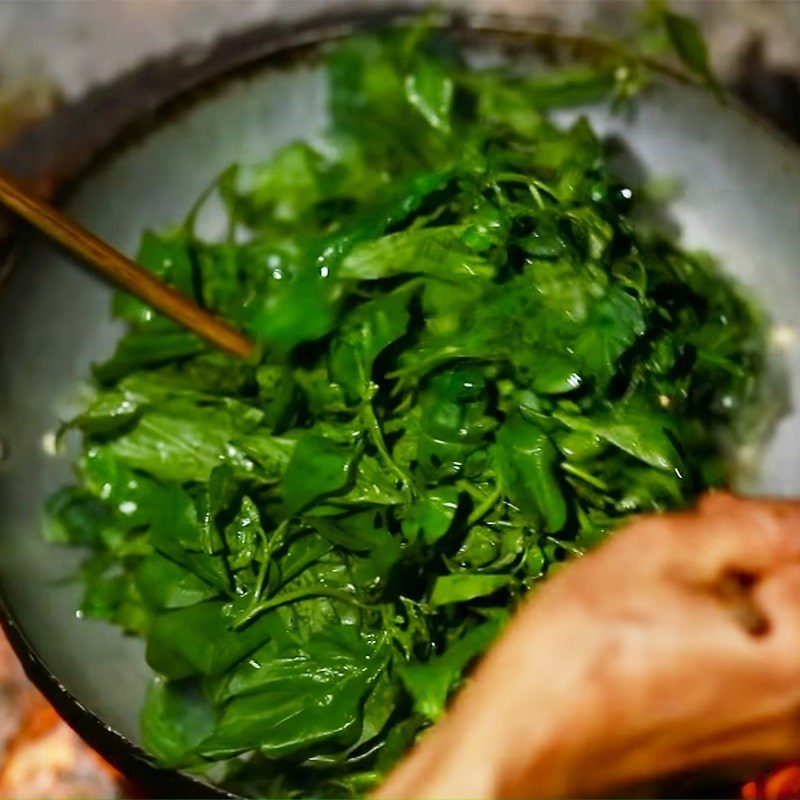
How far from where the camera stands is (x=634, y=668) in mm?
500

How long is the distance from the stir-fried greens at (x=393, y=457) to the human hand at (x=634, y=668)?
0.70 feet

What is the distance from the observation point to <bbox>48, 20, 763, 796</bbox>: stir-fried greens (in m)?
0.77

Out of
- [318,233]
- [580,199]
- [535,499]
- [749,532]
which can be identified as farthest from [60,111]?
[749,532]

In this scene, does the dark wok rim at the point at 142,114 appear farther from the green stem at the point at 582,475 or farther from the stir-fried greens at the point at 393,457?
the green stem at the point at 582,475

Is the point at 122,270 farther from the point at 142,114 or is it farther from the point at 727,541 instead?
the point at 727,541

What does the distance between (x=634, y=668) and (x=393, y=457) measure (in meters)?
0.34

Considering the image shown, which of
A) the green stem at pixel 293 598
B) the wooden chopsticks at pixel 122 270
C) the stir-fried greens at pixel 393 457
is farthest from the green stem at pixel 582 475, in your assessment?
the wooden chopsticks at pixel 122 270

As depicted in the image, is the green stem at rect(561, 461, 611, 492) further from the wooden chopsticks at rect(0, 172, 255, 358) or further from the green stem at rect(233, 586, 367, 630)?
the wooden chopsticks at rect(0, 172, 255, 358)

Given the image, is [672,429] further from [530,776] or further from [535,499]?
[530,776]

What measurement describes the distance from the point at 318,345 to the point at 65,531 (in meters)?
0.32

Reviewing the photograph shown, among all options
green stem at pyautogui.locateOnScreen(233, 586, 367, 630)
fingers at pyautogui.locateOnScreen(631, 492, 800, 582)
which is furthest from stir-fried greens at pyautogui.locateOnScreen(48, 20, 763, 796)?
fingers at pyautogui.locateOnScreen(631, 492, 800, 582)

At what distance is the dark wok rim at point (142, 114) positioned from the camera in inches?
32.4

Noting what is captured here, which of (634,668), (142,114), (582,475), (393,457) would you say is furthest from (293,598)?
(142,114)

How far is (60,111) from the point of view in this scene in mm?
1373
